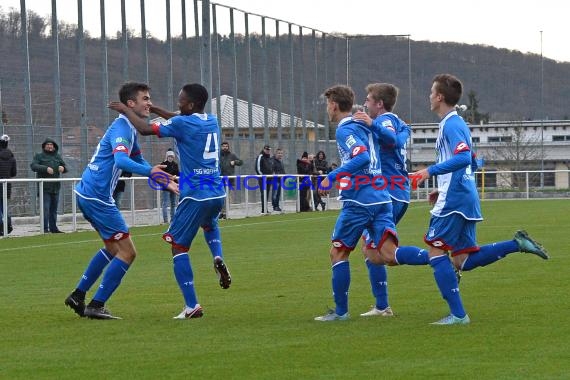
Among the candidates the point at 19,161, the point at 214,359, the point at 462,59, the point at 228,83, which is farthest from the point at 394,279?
the point at 462,59

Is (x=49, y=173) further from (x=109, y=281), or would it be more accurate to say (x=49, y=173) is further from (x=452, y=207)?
(x=452, y=207)

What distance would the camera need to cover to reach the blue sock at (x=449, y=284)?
371 inches

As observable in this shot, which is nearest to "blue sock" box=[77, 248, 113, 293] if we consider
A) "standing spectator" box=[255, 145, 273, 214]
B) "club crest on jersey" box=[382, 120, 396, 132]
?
"club crest on jersey" box=[382, 120, 396, 132]

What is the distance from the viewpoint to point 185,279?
10391 mm

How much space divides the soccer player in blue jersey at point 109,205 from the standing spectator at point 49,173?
14.2m

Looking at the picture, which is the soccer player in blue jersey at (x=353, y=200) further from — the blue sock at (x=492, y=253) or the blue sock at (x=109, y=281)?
the blue sock at (x=109, y=281)

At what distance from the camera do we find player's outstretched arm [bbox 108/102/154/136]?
1017cm

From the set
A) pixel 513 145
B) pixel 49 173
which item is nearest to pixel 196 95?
pixel 49 173

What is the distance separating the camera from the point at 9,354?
830cm

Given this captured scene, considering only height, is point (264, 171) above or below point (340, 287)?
above

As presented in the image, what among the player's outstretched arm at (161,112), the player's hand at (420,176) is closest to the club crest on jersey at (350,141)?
the player's hand at (420,176)

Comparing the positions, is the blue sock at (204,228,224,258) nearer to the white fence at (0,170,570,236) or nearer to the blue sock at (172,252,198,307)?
the blue sock at (172,252,198,307)

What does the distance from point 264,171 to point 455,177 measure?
26.5 meters

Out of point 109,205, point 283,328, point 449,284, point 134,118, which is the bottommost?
point 283,328
